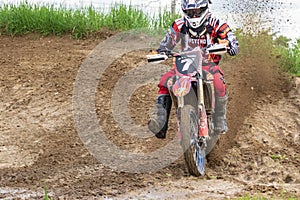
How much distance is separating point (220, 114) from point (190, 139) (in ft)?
3.24

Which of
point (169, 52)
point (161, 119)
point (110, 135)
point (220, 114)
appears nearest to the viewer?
point (169, 52)

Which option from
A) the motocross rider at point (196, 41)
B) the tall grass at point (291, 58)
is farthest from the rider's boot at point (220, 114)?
the tall grass at point (291, 58)

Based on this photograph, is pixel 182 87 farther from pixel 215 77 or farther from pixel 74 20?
pixel 74 20

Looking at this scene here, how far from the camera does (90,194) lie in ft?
20.8

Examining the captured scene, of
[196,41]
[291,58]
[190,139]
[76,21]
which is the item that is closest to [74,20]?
[76,21]

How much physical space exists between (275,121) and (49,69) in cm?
444

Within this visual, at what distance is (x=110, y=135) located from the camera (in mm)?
8875

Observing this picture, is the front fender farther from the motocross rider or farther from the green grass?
the green grass

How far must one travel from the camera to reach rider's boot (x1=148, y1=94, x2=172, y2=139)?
6.89 meters

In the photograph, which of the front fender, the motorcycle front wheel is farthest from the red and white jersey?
the motorcycle front wheel

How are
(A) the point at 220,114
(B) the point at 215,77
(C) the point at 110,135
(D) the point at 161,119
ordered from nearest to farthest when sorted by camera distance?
(D) the point at 161,119 < (B) the point at 215,77 < (A) the point at 220,114 < (C) the point at 110,135

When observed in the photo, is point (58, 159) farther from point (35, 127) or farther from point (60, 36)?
point (60, 36)

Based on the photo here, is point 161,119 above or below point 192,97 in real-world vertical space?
below

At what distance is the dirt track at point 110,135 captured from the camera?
6.68 m
